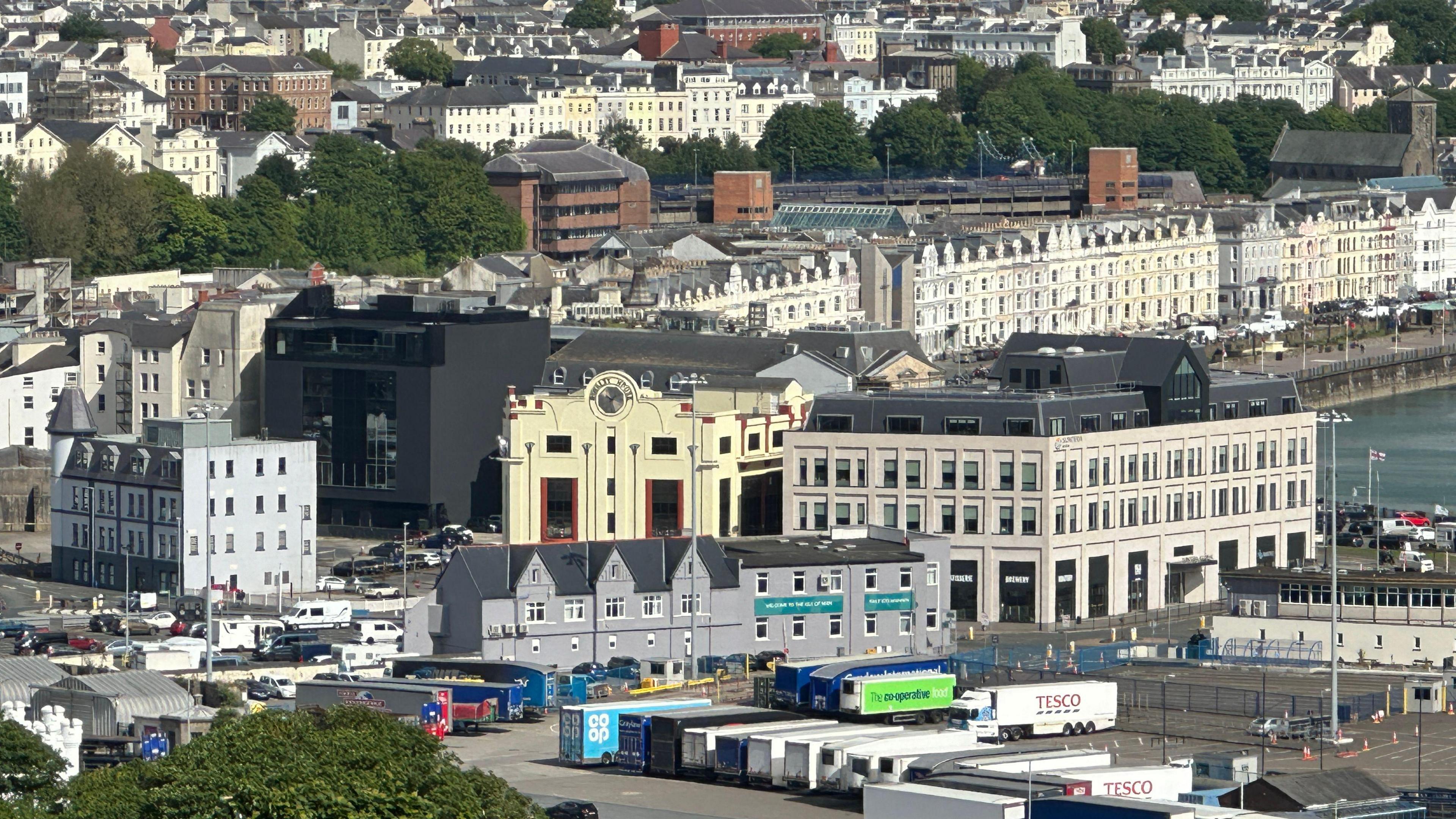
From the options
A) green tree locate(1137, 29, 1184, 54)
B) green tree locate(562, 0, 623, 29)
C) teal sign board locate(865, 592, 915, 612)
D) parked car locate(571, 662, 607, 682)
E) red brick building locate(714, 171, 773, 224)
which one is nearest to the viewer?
parked car locate(571, 662, 607, 682)

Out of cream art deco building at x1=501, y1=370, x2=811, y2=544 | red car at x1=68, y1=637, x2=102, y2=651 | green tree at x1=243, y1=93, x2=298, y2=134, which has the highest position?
green tree at x1=243, y1=93, x2=298, y2=134

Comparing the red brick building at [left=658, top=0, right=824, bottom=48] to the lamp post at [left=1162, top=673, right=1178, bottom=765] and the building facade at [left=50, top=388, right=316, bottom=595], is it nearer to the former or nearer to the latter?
the building facade at [left=50, top=388, right=316, bottom=595]

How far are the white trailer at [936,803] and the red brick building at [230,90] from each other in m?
96.7

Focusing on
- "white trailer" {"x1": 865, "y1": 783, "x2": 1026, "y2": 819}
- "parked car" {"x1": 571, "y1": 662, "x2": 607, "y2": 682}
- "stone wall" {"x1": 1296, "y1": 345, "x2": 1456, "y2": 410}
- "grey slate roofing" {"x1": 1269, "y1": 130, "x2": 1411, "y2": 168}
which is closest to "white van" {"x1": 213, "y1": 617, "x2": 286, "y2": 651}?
"parked car" {"x1": 571, "y1": 662, "x2": 607, "y2": 682}

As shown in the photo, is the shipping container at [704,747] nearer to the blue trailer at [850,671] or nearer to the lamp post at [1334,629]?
the blue trailer at [850,671]

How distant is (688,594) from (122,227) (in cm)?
5238

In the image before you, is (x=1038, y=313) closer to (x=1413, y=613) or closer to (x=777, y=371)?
(x=777, y=371)

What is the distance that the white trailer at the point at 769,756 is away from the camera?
40125 millimetres

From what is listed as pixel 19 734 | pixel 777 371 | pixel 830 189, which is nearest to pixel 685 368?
pixel 777 371

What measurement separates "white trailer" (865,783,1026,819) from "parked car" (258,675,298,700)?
11.0 metres

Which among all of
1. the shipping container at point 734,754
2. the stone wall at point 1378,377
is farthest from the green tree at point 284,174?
the shipping container at point 734,754

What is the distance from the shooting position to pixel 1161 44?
16450cm

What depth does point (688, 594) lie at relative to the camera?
49.9 meters

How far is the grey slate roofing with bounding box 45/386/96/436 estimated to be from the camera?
61938 mm
